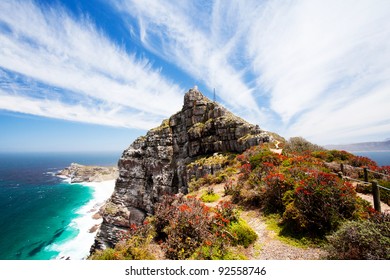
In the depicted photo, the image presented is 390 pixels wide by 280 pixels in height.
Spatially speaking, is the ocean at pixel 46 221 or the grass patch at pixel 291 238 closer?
the grass patch at pixel 291 238

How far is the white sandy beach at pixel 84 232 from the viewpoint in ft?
127

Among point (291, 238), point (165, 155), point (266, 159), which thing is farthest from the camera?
point (165, 155)

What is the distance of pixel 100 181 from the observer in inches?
4247

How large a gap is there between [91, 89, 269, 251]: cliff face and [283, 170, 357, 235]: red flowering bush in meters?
21.9

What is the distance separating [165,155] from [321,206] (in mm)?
34576

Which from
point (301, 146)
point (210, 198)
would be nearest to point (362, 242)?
point (210, 198)

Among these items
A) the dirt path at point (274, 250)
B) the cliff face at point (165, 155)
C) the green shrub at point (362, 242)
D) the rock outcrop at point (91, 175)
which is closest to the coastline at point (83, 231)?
the cliff face at point (165, 155)

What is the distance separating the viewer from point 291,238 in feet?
22.9

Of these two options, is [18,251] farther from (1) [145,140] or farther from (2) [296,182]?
(2) [296,182]

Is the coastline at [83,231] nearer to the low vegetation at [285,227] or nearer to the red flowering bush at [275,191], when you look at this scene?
the low vegetation at [285,227]

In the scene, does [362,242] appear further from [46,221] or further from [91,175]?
[91,175]

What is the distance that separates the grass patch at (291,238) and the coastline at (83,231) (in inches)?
1640
